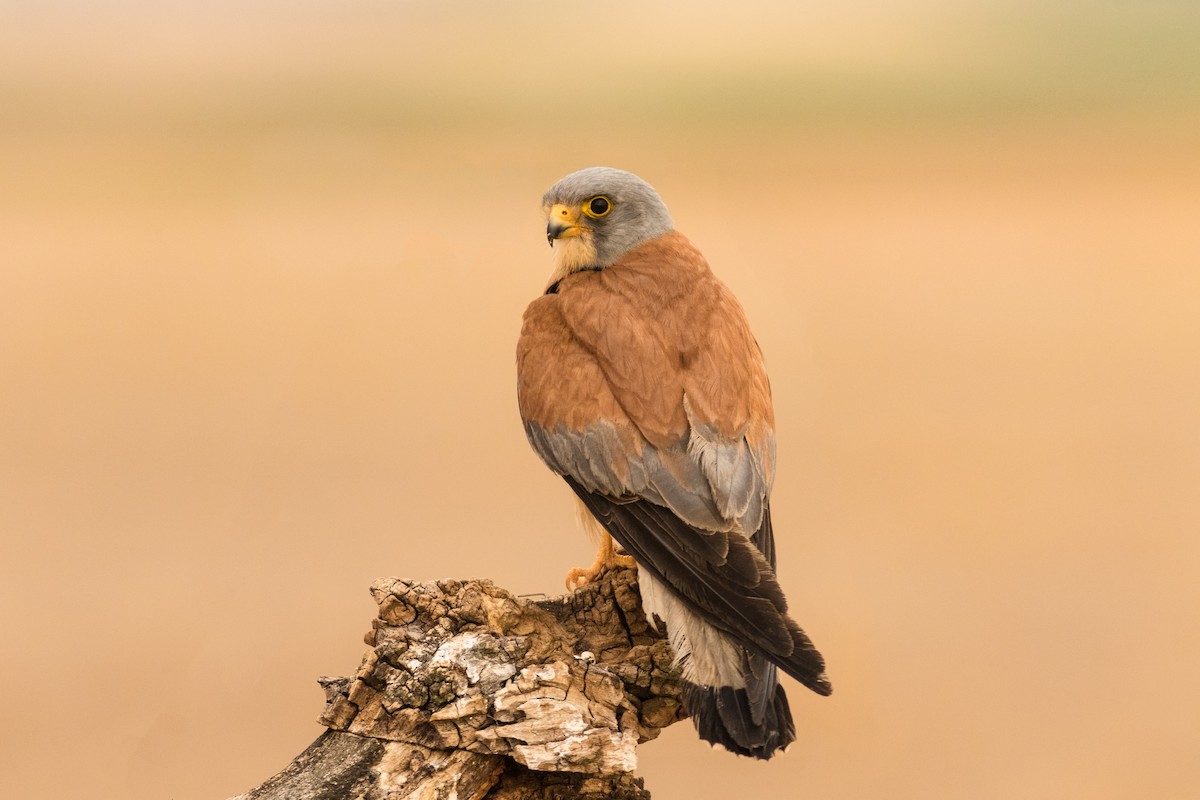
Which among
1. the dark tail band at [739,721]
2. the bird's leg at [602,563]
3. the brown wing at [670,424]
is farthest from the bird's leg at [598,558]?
the dark tail band at [739,721]

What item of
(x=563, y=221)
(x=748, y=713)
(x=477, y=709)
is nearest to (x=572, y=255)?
(x=563, y=221)

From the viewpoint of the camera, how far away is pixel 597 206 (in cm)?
426

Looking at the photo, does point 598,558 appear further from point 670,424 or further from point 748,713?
point 748,713

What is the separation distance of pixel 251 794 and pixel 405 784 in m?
0.44

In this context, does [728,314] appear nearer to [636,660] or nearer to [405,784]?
[636,660]

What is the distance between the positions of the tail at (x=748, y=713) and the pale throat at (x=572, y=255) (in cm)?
170

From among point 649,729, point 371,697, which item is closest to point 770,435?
point 649,729

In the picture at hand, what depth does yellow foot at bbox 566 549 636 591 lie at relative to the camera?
4.04 meters

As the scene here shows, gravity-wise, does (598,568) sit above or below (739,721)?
above

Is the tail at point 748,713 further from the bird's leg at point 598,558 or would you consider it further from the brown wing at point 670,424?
the bird's leg at point 598,558

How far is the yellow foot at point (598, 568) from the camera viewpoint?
13.2 feet

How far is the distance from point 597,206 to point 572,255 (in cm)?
21

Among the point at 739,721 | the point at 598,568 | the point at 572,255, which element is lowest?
the point at 739,721

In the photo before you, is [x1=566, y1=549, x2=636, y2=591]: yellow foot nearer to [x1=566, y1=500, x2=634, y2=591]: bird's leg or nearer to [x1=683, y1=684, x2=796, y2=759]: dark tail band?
[x1=566, y1=500, x2=634, y2=591]: bird's leg
